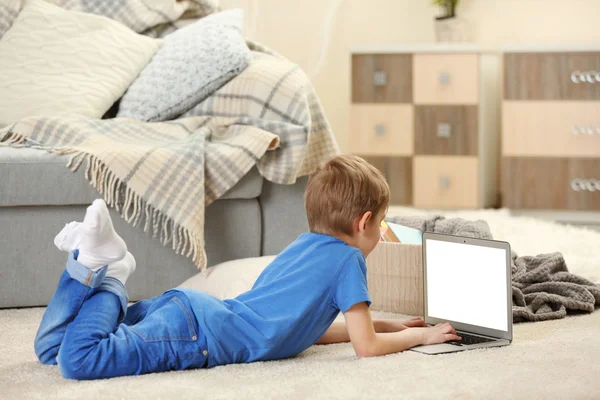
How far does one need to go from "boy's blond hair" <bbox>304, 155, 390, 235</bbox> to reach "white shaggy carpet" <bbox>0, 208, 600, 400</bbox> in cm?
23

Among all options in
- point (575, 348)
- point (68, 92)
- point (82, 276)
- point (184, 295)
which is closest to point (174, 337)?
point (184, 295)

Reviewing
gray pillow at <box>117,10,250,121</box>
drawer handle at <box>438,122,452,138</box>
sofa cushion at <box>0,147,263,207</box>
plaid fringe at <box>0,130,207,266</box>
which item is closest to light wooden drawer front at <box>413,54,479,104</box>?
drawer handle at <box>438,122,452,138</box>

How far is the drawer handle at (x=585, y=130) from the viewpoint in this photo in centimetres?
353

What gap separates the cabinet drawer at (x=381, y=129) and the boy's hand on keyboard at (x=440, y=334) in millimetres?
2321

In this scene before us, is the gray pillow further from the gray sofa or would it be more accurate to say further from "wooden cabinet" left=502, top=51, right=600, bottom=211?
"wooden cabinet" left=502, top=51, right=600, bottom=211

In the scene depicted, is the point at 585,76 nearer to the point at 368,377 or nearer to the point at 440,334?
the point at 440,334

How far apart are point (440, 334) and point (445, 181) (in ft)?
7.58

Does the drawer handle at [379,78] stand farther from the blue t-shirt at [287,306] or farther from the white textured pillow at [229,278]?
the blue t-shirt at [287,306]

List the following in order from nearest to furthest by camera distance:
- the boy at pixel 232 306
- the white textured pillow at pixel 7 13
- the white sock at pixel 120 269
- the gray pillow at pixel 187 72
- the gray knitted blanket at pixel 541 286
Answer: the boy at pixel 232 306
the white sock at pixel 120 269
the gray knitted blanket at pixel 541 286
the gray pillow at pixel 187 72
the white textured pillow at pixel 7 13

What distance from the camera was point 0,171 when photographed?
190 centimetres

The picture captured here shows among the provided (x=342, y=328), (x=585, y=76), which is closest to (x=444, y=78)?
(x=585, y=76)

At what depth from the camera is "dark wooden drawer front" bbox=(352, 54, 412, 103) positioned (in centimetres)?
372

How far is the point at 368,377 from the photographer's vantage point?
4.14 ft

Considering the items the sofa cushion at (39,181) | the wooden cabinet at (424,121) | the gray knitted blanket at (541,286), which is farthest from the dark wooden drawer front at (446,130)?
the sofa cushion at (39,181)
